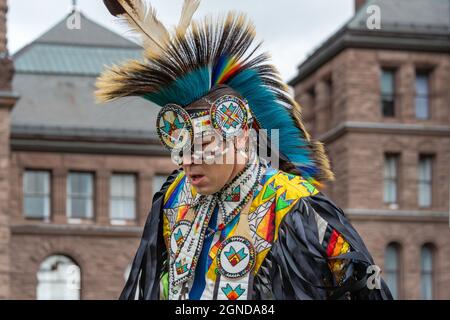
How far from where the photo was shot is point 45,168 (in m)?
55.7

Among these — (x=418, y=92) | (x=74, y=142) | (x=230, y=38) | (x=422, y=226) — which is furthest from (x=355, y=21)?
(x=230, y=38)

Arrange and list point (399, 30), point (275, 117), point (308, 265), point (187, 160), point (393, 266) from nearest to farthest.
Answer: point (308, 265), point (187, 160), point (275, 117), point (393, 266), point (399, 30)

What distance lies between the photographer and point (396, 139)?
2141 inches

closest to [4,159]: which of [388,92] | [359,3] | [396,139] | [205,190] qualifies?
[396,139]

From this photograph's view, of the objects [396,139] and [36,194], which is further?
[36,194]

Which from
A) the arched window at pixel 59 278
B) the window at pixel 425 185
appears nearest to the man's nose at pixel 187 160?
the arched window at pixel 59 278

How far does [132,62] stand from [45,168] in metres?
49.7

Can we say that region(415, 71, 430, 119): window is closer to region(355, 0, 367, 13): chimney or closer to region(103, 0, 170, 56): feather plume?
region(355, 0, 367, 13): chimney

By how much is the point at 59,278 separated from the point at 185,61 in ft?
164

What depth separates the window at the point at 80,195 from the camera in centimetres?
5600

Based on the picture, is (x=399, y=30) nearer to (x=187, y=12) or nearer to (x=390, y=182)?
(x=390, y=182)

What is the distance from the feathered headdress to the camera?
6.36m

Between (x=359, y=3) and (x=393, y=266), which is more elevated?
(x=359, y=3)

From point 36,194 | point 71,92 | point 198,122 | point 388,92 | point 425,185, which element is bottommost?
point 198,122
